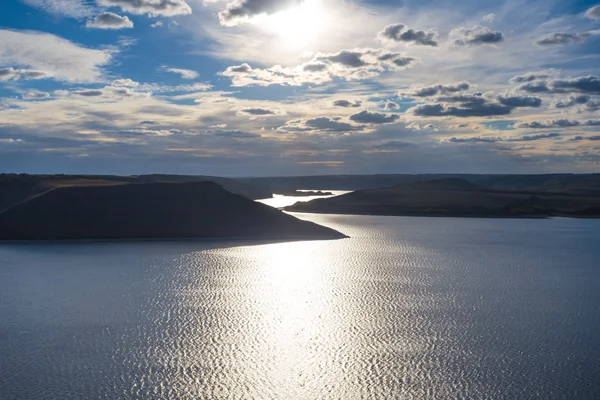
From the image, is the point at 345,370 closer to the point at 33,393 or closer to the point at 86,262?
the point at 33,393

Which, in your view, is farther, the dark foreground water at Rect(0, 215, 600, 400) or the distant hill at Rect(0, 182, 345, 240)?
the distant hill at Rect(0, 182, 345, 240)

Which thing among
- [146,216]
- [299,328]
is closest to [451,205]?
[146,216]

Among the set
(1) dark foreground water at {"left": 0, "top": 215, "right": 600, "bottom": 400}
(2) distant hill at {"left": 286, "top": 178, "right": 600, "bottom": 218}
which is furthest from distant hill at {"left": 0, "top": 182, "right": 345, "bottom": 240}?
(2) distant hill at {"left": 286, "top": 178, "right": 600, "bottom": 218}

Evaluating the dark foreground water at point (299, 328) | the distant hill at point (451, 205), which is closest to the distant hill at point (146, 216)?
the dark foreground water at point (299, 328)

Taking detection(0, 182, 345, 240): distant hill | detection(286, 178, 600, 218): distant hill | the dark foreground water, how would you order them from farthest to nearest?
1. detection(286, 178, 600, 218): distant hill
2. detection(0, 182, 345, 240): distant hill
3. the dark foreground water

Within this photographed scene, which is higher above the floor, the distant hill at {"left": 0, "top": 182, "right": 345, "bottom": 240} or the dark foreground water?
the distant hill at {"left": 0, "top": 182, "right": 345, "bottom": 240}

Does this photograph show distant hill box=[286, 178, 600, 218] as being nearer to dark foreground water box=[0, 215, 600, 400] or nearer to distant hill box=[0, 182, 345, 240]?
distant hill box=[0, 182, 345, 240]
